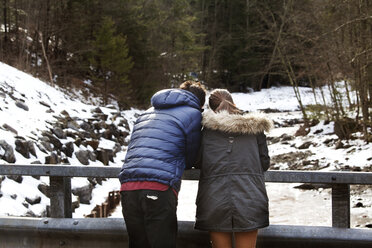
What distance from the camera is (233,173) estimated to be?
3.29m

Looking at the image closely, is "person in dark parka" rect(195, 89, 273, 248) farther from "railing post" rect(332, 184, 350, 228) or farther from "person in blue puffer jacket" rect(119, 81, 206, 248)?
"railing post" rect(332, 184, 350, 228)

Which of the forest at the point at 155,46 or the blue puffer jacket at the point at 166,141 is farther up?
the forest at the point at 155,46

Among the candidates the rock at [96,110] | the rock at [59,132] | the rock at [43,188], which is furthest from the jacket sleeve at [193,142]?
the rock at [96,110]

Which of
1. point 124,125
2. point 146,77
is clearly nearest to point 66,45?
point 146,77

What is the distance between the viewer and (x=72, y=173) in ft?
13.3

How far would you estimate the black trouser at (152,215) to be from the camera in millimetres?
3193

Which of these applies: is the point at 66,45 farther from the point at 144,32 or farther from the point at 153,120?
the point at 153,120

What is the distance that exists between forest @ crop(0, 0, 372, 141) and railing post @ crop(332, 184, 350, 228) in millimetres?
9500

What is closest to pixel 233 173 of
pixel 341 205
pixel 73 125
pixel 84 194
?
pixel 341 205

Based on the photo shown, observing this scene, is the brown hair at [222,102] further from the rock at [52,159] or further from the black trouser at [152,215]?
the rock at [52,159]

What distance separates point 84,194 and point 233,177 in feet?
26.3

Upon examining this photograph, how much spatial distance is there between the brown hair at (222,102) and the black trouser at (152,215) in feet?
2.52

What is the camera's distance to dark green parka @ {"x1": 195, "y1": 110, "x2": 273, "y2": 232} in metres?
3.24

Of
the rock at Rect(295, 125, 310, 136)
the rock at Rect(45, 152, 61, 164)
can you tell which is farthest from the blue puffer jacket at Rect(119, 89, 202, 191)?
the rock at Rect(295, 125, 310, 136)
